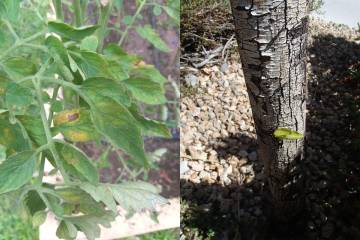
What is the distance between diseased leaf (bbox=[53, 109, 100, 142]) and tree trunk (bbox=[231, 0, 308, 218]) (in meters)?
0.22

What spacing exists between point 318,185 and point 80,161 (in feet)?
1.74

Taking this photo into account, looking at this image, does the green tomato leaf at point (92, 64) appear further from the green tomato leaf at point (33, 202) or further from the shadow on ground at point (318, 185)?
the shadow on ground at point (318, 185)

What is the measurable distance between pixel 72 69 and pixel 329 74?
51 centimetres

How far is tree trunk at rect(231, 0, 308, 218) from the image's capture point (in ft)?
2.00

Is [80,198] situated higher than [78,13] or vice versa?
[78,13]

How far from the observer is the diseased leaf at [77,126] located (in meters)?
0.52

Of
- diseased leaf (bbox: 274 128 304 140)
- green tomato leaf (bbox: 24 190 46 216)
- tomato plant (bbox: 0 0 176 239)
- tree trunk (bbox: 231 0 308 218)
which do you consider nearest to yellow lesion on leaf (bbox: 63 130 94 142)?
tomato plant (bbox: 0 0 176 239)

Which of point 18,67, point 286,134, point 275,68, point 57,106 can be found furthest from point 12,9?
point 286,134

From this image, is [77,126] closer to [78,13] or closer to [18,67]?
[18,67]

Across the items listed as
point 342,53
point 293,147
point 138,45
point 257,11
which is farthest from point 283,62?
point 138,45

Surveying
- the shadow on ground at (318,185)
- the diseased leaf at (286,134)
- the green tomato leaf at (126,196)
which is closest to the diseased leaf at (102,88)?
the green tomato leaf at (126,196)

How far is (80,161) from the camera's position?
0.50m

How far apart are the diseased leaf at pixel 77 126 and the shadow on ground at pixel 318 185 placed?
427 millimetres

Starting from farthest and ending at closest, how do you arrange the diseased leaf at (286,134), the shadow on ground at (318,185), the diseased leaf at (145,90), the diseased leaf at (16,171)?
1. the shadow on ground at (318,185)
2. the diseased leaf at (286,134)
3. the diseased leaf at (145,90)
4. the diseased leaf at (16,171)
